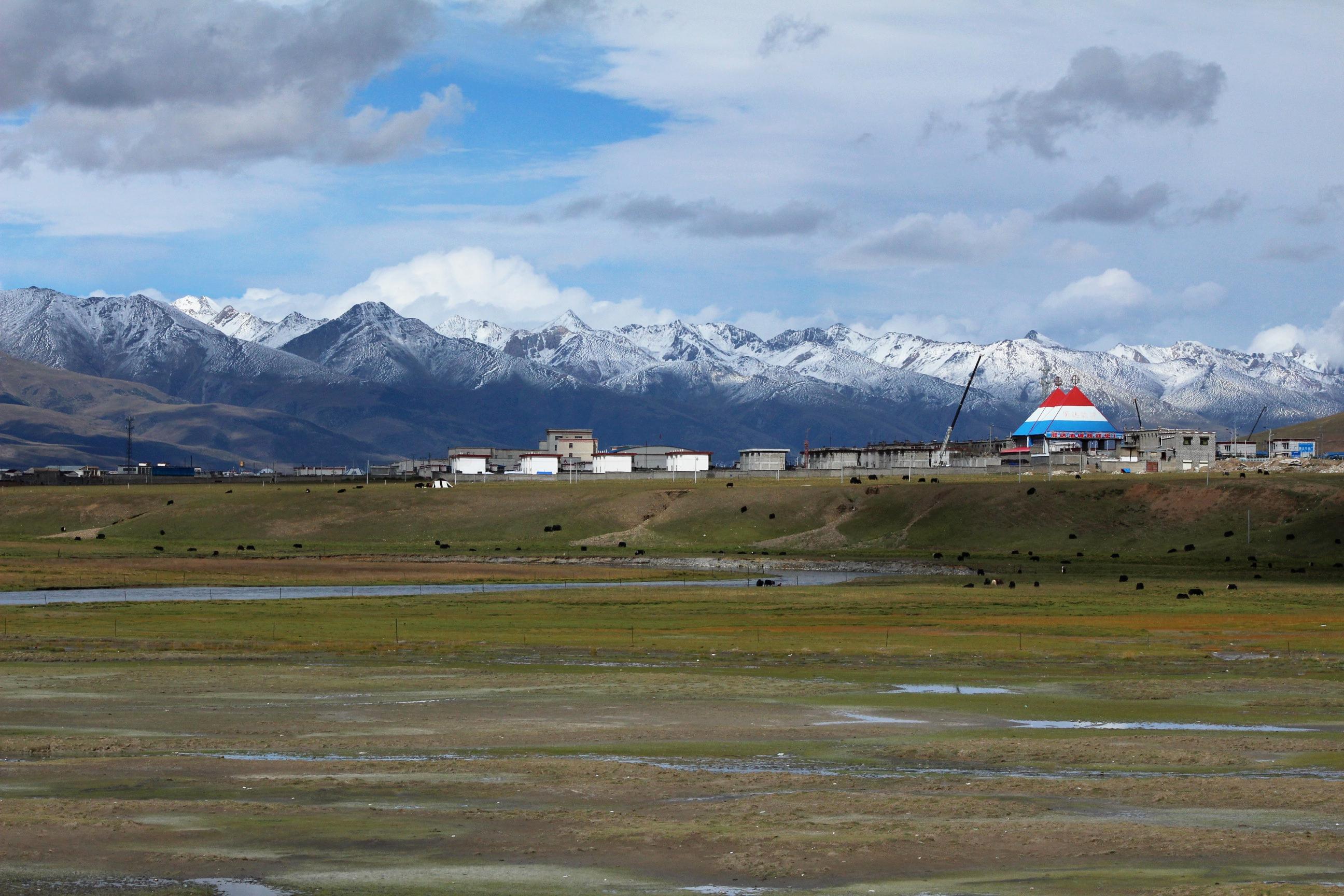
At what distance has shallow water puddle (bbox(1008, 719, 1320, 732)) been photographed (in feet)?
144

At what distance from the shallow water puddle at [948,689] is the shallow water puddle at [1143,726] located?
674cm

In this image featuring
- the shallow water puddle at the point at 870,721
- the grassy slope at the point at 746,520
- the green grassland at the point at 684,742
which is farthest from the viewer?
the grassy slope at the point at 746,520

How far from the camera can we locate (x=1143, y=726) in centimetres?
4484

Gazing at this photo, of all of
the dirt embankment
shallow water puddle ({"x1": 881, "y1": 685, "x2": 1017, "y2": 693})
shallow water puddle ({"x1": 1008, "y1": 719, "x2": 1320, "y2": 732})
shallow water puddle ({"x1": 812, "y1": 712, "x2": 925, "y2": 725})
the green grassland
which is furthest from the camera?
the dirt embankment

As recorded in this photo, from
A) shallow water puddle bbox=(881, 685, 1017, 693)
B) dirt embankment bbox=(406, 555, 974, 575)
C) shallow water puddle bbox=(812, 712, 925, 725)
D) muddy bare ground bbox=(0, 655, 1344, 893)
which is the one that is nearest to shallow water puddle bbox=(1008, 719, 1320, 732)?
muddy bare ground bbox=(0, 655, 1344, 893)

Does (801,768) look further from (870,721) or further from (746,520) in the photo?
(746,520)

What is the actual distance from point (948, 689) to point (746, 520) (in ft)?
381

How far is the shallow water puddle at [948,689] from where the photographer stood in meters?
52.7

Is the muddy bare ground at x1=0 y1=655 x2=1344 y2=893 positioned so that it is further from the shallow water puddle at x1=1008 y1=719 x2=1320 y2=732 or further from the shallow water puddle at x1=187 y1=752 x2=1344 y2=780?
the shallow water puddle at x1=1008 y1=719 x2=1320 y2=732

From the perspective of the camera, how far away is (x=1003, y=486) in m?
171

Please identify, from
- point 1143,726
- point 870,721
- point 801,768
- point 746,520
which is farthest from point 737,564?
point 801,768

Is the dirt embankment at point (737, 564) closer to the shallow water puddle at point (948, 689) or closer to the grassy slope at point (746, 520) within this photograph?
the grassy slope at point (746, 520)

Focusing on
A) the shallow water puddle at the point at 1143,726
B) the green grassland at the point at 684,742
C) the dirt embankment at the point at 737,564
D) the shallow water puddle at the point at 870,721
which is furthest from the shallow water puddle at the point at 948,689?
the dirt embankment at the point at 737,564

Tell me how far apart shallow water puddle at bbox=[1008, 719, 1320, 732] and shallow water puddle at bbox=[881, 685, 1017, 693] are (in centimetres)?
674
